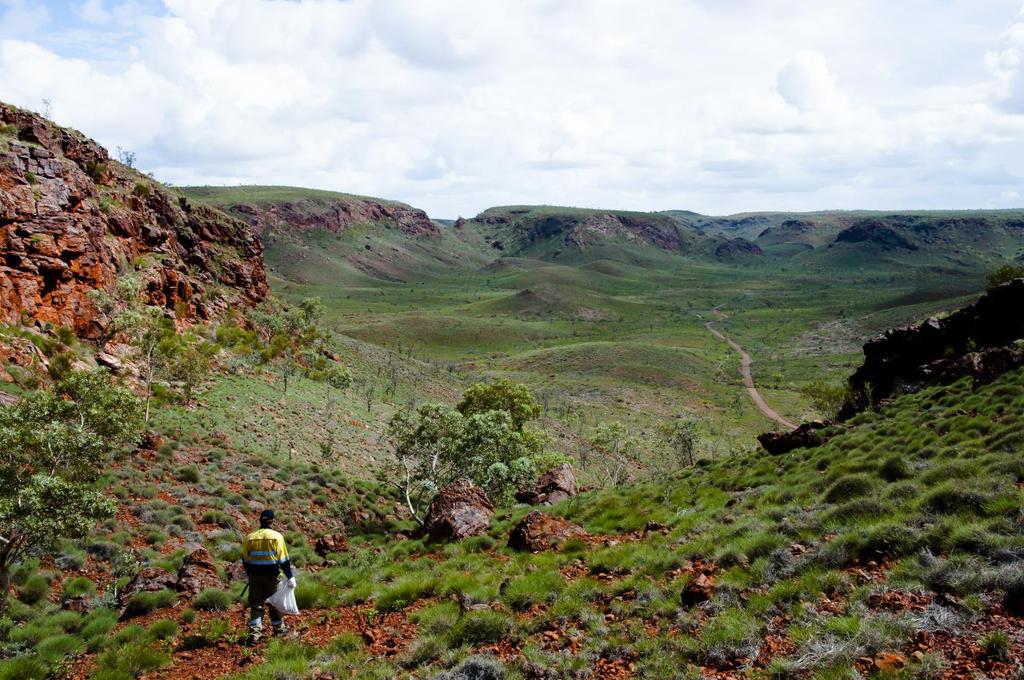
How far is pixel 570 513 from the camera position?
1719 cm

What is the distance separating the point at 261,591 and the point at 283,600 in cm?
43

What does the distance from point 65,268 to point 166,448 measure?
18.3 meters

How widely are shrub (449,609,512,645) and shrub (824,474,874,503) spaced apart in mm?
7689

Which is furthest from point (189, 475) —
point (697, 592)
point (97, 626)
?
point (697, 592)

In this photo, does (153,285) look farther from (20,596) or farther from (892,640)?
(892,640)

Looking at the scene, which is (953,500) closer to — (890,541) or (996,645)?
(890,541)

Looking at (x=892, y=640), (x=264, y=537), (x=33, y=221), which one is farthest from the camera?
(x=33, y=221)

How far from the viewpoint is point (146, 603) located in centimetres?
1159

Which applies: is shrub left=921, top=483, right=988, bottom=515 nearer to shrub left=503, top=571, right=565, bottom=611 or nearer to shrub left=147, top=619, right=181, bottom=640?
shrub left=503, top=571, right=565, bottom=611

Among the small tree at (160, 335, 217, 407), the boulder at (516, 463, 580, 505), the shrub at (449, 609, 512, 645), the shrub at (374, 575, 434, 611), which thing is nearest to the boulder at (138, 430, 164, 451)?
the small tree at (160, 335, 217, 407)

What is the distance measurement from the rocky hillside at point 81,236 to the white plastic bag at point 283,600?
30.5m

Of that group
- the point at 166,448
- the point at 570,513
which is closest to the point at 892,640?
the point at 570,513

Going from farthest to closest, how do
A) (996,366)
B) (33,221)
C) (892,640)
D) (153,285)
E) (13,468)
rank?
(153,285) < (33,221) < (996,366) < (13,468) < (892,640)

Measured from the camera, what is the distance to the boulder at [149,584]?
12.2 metres
